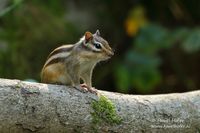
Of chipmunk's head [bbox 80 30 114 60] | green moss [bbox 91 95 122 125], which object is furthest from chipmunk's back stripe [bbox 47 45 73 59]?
green moss [bbox 91 95 122 125]

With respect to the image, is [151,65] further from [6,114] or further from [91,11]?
[6,114]

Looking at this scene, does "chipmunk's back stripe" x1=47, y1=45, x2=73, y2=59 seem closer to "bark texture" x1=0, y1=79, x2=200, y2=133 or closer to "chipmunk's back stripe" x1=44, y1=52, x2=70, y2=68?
"chipmunk's back stripe" x1=44, y1=52, x2=70, y2=68

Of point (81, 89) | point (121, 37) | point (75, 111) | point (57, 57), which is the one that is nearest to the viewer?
point (75, 111)

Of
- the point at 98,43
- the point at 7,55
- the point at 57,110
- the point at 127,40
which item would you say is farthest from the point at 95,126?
the point at 127,40

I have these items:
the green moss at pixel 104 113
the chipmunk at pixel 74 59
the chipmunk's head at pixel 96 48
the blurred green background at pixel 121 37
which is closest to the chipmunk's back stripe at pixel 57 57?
the chipmunk at pixel 74 59

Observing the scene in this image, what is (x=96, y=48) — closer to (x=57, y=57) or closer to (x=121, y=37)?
(x=57, y=57)

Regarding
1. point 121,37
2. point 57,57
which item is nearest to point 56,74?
point 57,57
